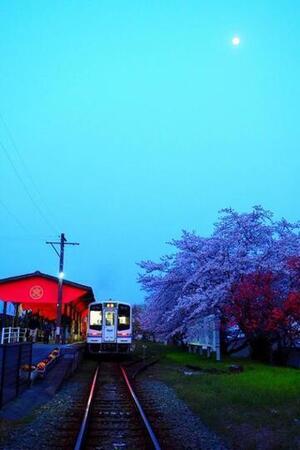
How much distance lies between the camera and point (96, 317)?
1134 inches

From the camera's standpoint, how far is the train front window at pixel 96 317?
28.5 m

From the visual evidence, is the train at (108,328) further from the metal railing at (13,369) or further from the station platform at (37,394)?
the metal railing at (13,369)

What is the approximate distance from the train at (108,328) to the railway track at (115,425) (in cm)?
1470

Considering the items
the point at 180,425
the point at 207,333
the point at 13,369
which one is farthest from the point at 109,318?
the point at 180,425

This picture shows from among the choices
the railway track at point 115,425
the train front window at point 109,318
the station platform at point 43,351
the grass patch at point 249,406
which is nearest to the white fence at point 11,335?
the station platform at point 43,351

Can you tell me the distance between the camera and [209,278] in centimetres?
2705

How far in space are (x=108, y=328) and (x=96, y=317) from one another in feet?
3.02

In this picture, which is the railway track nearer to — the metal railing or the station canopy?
the metal railing

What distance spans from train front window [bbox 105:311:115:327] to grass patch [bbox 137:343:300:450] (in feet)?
39.8

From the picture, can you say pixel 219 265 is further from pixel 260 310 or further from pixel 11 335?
pixel 11 335

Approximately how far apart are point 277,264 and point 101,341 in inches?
406

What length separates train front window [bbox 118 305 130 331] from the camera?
2875 cm

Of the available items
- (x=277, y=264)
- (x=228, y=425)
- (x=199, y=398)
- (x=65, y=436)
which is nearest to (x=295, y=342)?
(x=277, y=264)

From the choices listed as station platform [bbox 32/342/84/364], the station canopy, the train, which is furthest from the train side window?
the station canopy
